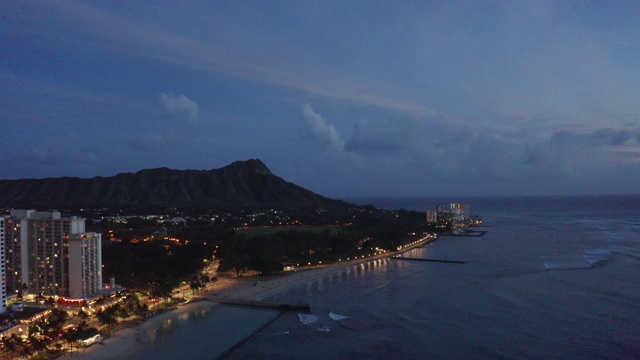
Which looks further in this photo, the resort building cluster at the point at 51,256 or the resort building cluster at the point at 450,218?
the resort building cluster at the point at 450,218

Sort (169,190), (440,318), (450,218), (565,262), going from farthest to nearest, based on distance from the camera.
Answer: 1. (169,190)
2. (450,218)
3. (565,262)
4. (440,318)

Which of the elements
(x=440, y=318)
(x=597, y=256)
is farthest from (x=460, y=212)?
(x=440, y=318)

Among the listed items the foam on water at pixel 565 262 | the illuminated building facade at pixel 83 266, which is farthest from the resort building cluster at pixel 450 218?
the illuminated building facade at pixel 83 266

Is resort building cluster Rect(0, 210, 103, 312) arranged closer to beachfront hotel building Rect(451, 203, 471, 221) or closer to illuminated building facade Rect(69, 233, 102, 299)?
illuminated building facade Rect(69, 233, 102, 299)

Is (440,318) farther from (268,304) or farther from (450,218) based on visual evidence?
(450,218)

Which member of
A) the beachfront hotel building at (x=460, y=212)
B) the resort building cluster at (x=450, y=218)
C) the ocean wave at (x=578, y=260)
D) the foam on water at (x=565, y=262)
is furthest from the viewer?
the beachfront hotel building at (x=460, y=212)

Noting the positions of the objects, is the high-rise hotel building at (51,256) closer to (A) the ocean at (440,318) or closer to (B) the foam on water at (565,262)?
(A) the ocean at (440,318)

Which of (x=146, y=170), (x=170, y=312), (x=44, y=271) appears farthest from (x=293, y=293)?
(x=146, y=170)
